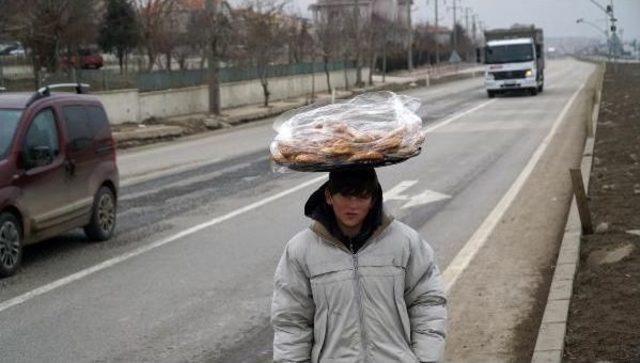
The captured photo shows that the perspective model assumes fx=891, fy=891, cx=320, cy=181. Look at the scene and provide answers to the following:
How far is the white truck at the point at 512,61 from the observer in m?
42.9

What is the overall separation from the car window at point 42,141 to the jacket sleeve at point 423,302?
23.1ft

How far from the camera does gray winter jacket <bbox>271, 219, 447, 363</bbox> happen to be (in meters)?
3.32

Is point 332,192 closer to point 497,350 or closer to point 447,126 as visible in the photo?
point 497,350

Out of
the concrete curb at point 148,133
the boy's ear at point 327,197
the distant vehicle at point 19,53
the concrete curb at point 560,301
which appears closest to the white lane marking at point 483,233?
the concrete curb at point 560,301

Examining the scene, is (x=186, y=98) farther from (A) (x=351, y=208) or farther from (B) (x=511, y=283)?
(A) (x=351, y=208)

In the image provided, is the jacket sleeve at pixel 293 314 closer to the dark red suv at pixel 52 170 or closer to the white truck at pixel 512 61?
the dark red suv at pixel 52 170

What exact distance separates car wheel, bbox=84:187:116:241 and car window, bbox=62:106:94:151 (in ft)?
2.27

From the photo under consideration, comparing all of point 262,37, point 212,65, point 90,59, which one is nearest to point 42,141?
point 212,65

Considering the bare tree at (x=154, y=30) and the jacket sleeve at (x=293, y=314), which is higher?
the bare tree at (x=154, y=30)

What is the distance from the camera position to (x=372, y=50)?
6769 cm

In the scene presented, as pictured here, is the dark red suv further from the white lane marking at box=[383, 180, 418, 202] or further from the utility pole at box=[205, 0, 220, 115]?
the utility pole at box=[205, 0, 220, 115]

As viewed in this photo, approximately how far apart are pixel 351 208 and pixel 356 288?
303 millimetres

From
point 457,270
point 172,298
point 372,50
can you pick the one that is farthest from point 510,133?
point 372,50

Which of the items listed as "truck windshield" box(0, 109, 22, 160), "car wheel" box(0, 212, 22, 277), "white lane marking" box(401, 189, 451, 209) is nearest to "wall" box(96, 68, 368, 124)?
"white lane marking" box(401, 189, 451, 209)
